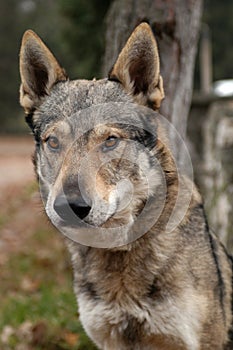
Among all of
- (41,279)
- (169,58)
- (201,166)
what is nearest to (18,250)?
(41,279)

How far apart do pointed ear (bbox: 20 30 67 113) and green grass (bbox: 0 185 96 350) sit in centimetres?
141

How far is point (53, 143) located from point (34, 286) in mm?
3989

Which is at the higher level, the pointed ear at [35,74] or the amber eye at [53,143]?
the pointed ear at [35,74]

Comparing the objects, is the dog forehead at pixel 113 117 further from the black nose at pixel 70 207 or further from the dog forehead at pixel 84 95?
the black nose at pixel 70 207

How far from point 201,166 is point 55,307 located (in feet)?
10.5

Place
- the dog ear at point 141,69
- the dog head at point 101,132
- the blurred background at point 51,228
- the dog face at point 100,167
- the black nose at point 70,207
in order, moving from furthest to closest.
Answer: the blurred background at point 51,228 < the dog ear at point 141,69 < the dog head at point 101,132 < the dog face at point 100,167 < the black nose at point 70,207

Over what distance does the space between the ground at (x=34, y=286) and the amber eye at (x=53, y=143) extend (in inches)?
21.3

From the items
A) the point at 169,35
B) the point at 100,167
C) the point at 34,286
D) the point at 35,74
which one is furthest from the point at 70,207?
the point at 34,286

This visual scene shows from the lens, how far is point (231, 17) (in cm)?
2856

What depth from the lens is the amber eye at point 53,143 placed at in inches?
157

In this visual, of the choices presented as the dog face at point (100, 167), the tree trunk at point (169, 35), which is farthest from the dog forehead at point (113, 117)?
the tree trunk at point (169, 35)

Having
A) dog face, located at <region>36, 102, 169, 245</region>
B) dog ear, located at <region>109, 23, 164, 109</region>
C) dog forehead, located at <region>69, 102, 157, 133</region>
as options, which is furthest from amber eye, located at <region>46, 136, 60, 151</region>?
dog ear, located at <region>109, 23, 164, 109</region>

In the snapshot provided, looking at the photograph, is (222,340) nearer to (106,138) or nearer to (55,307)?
(106,138)

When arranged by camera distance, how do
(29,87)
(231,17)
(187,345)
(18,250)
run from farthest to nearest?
(231,17)
(18,250)
(29,87)
(187,345)
